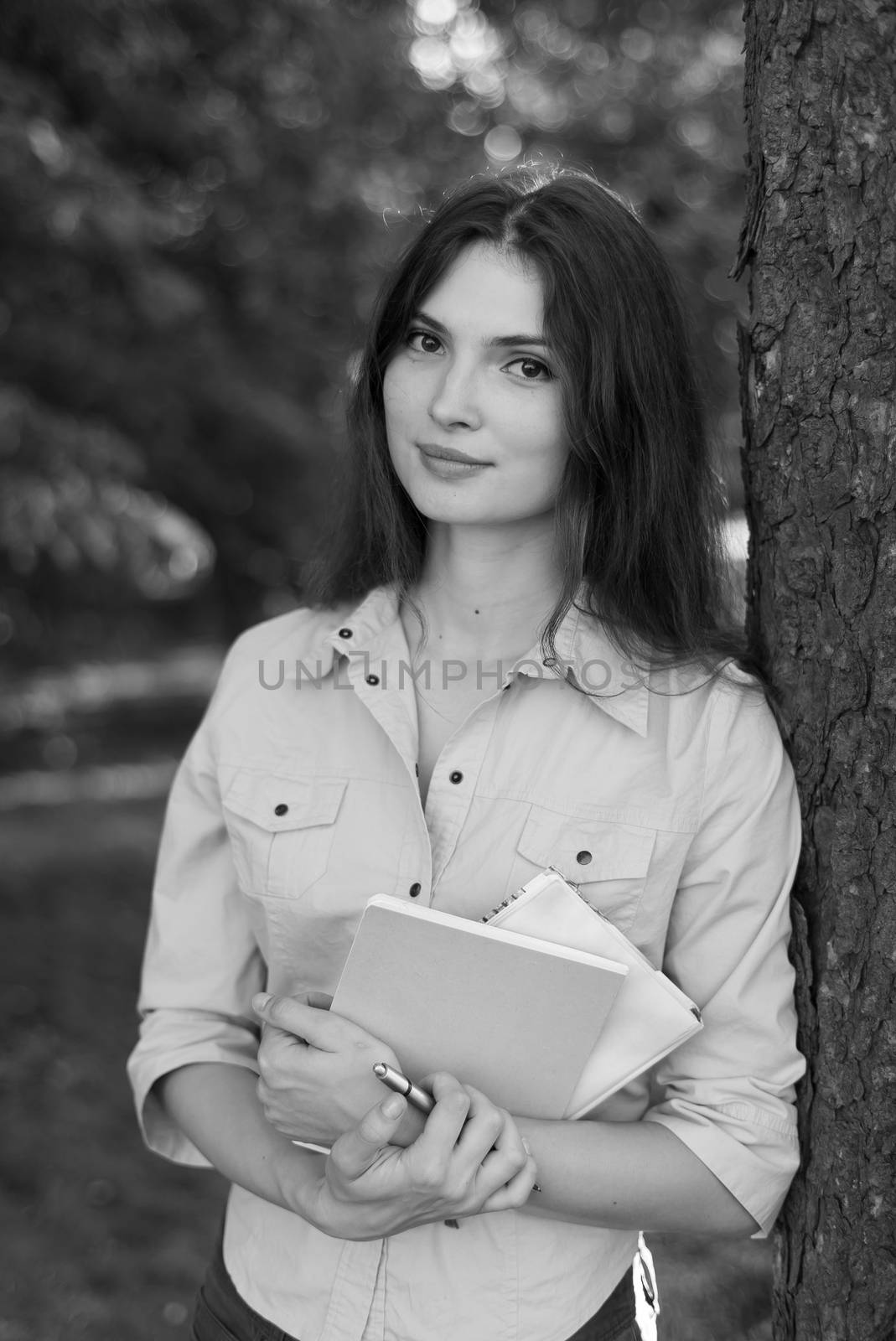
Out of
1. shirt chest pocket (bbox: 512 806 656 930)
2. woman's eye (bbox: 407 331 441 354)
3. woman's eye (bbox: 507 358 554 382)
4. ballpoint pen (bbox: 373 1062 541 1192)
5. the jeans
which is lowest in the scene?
the jeans

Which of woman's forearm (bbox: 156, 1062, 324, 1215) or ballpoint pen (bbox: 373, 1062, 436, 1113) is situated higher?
ballpoint pen (bbox: 373, 1062, 436, 1113)

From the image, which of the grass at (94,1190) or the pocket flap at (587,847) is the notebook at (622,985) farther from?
the grass at (94,1190)

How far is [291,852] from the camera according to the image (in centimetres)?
183

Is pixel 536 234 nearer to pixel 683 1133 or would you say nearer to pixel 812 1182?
pixel 683 1133

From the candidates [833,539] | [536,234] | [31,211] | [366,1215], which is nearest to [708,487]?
[833,539]

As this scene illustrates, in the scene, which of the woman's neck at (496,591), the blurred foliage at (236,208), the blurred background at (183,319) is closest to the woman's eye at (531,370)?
the woman's neck at (496,591)

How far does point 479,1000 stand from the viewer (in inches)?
62.6

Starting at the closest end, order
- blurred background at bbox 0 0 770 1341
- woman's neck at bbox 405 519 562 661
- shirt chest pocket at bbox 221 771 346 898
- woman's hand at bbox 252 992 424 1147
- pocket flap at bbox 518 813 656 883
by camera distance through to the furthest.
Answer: woman's hand at bbox 252 992 424 1147
pocket flap at bbox 518 813 656 883
shirt chest pocket at bbox 221 771 346 898
woman's neck at bbox 405 519 562 661
blurred background at bbox 0 0 770 1341

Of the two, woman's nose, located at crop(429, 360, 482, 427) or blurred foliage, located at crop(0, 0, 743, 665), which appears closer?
woman's nose, located at crop(429, 360, 482, 427)

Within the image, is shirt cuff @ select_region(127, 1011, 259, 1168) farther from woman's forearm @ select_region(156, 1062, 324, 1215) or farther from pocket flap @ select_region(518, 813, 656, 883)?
pocket flap @ select_region(518, 813, 656, 883)

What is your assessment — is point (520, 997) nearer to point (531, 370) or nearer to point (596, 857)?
point (596, 857)

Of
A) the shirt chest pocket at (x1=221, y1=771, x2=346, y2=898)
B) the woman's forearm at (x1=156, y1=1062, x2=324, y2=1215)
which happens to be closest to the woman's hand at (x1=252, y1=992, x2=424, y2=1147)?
the woman's forearm at (x1=156, y1=1062, x2=324, y2=1215)

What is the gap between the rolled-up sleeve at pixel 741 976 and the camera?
1661 millimetres

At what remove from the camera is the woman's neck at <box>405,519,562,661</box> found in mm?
1924
